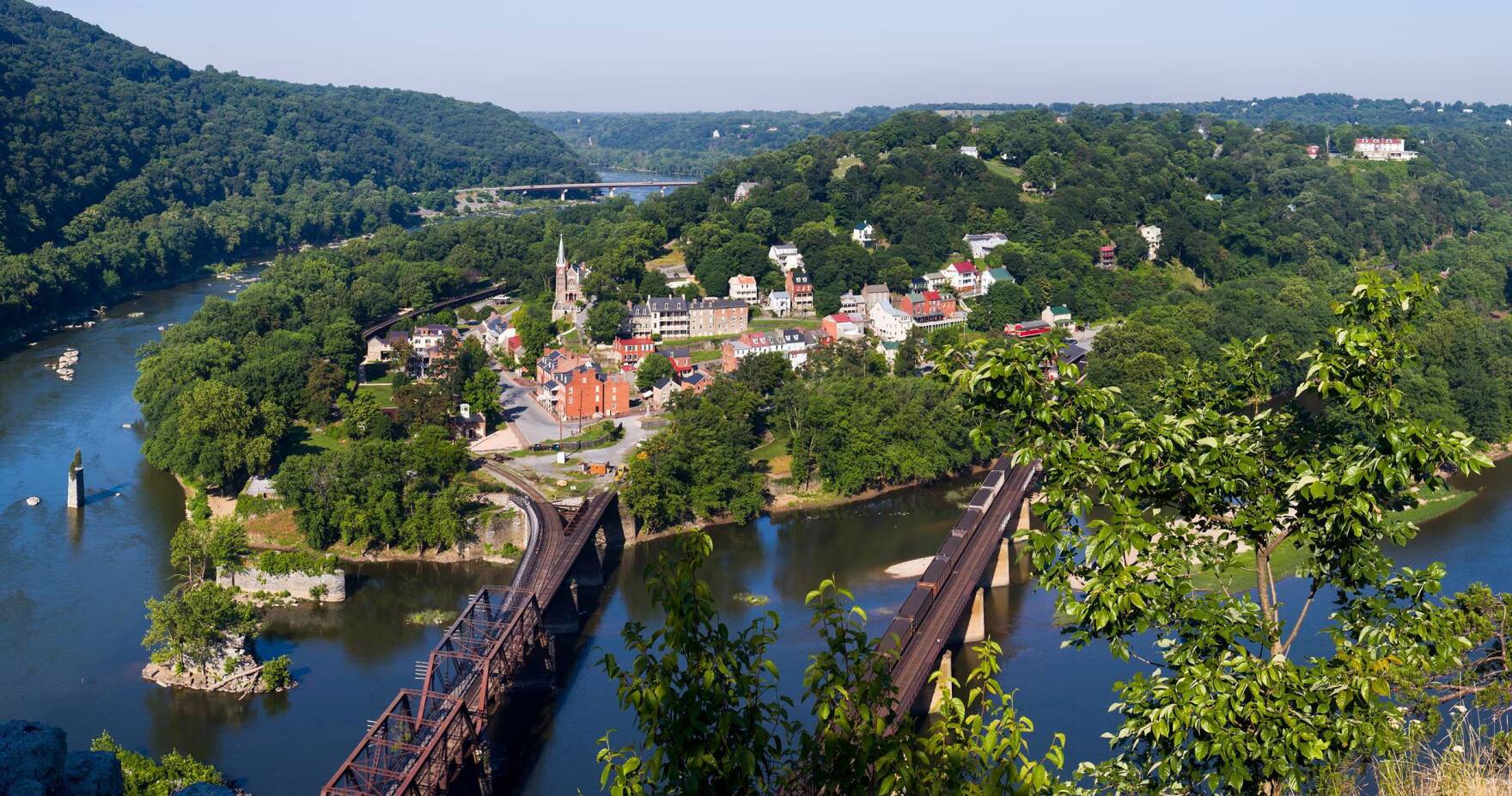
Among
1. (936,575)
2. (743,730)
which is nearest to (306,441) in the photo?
(936,575)

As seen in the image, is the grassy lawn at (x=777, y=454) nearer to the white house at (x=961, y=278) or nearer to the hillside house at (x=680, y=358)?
the hillside house at (x=680, y=358)

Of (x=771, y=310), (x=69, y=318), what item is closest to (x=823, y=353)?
(x=771, y=310)

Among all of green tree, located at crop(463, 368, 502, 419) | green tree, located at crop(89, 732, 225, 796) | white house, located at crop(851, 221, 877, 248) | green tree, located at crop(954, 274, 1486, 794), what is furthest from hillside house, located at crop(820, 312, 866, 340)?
green tree, located at crop(954, 274, 1486, 794)

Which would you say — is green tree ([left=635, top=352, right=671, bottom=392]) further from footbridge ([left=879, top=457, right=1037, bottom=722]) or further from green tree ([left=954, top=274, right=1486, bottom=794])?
green tree ([left=954, top=274, right=1486, bottom=794])

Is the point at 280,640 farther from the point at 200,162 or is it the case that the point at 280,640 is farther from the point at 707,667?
the point at 200,162

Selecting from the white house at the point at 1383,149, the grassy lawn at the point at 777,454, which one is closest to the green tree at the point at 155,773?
the grassy lawn at the point at 777,454

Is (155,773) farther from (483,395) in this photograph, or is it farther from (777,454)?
(777,454)

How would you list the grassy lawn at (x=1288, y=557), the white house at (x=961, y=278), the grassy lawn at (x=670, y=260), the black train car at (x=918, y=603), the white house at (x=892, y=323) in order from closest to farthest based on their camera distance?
1. the black train car at (x=918, y=603)
2. the grassy lawn at (x=1288, y=557)
3. the white house at (x=892, y=323)
4. the white house at (x=961, y=278)
5. the grassy lawn at (x=670, y=260)
